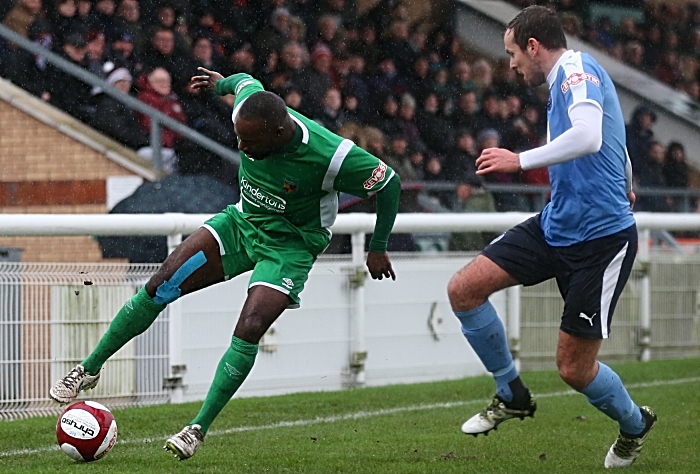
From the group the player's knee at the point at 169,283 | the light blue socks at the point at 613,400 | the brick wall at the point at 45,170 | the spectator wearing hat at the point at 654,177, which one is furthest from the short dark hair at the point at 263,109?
the spectator wearing hat at the point at 654,177

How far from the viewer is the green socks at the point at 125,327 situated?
→ 19.6 feet

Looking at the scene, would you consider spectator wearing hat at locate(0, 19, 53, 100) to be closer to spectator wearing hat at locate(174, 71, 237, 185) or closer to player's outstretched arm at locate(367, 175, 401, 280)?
spectator wearing hat at locate(174, 71, 237, 185)

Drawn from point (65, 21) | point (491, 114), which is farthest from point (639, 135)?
point (65, 21)

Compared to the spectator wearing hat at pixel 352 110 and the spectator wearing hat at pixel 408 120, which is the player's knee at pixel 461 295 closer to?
the spectator wearing hat at pixel 352 110

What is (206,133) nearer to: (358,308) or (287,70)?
(287,70)

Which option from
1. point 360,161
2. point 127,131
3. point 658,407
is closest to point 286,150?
point 360,161

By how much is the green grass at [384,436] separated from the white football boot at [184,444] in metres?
0.28

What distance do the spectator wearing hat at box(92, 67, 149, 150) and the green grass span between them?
13.9 ft

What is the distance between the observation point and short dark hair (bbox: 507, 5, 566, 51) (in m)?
5.74

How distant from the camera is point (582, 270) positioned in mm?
5777

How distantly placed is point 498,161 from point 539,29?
2.85 ft

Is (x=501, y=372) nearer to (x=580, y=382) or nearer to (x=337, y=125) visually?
(x=580, y=382)

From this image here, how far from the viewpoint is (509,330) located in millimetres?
10641

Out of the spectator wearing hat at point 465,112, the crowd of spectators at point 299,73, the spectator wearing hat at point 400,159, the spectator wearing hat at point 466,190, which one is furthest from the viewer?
the spectator wearing hat at point 465,112
